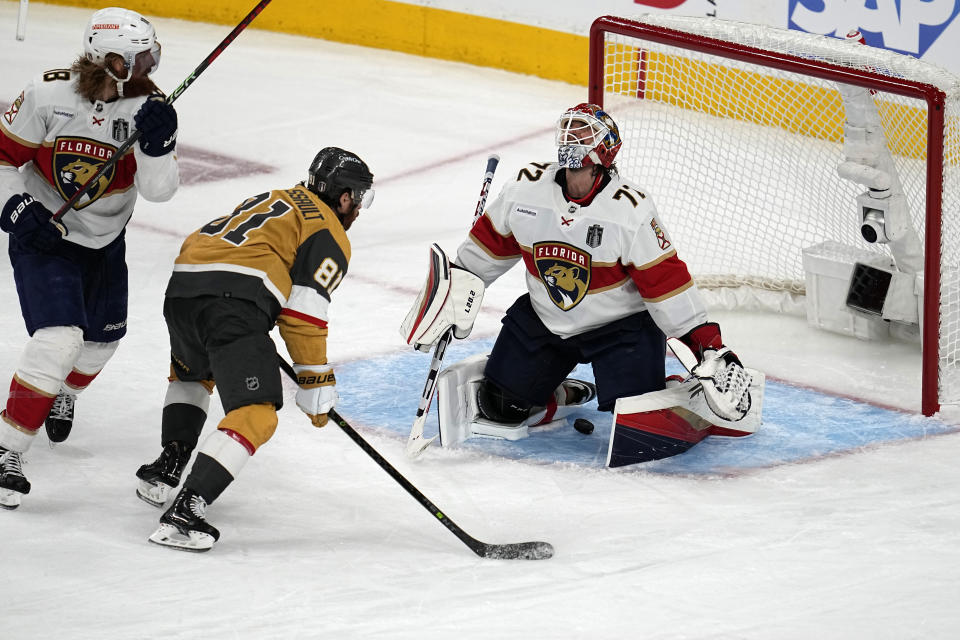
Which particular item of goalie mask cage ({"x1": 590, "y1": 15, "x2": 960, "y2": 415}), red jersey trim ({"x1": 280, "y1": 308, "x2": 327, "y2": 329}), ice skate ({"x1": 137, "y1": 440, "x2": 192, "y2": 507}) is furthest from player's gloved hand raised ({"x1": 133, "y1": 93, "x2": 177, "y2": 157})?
goalie mask cage ({"x1": 590, "y1": 15, "x2": 960, "y2": 415})

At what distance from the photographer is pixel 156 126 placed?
3.43 metres

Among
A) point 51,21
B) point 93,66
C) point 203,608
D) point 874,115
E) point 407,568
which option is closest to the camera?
point 203,608

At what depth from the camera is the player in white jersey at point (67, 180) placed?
3.40 m

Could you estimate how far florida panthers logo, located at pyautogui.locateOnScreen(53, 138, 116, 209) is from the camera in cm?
353

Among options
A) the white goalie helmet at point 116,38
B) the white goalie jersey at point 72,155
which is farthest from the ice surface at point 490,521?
the white goalie helmet at point 116,38

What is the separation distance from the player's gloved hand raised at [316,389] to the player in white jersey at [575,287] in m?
0.59

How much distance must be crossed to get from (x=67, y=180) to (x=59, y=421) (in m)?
0.67

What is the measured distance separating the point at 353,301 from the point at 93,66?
1.81 m

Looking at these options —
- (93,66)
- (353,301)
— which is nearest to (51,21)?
(353,301)

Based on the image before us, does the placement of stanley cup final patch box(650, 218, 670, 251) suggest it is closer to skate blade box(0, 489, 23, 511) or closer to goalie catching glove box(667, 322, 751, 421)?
goalie catching glove box(667, 322, 751, 421)

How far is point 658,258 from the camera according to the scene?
3.70 meters

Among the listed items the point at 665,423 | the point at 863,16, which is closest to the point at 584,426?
the point at 665,423

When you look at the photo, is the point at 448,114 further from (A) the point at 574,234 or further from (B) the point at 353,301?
(A) the point at 574,234

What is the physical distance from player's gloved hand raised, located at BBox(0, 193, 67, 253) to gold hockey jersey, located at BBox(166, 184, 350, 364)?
1.27 ft
